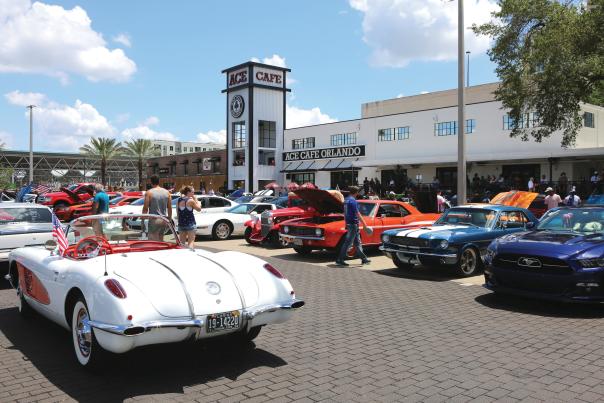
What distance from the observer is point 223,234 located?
17.0 m

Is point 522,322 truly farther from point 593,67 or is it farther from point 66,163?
point 66,163

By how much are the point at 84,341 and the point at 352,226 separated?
743 cm

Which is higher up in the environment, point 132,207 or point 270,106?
point 270,106

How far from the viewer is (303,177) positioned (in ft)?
142

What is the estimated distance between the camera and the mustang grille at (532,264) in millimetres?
6516

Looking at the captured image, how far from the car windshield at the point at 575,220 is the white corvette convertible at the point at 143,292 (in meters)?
5.09

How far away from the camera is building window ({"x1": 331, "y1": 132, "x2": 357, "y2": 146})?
38094 millimetres

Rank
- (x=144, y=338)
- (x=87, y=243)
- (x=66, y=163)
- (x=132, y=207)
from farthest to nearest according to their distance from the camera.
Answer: (x=66, y=163)
(x=132, y=207)
(x=87, y=243)
(x=144, y=338)

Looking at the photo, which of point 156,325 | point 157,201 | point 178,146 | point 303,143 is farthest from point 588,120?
point 178,146

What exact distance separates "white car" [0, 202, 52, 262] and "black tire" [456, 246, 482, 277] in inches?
290

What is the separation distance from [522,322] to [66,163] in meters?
68.7

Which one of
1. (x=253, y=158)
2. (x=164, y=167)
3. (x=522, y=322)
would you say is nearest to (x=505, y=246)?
(x=522, y=322)

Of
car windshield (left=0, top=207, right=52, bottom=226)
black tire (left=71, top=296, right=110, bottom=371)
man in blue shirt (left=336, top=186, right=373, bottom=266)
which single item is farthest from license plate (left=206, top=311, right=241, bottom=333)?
man in blue shirt (left=336, top=186, right=373, bottom=266)

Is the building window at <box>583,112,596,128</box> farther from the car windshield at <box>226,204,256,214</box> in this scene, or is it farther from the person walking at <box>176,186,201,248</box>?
the person walking at <box>176,186,201,248</box>
